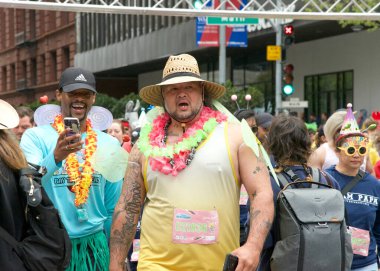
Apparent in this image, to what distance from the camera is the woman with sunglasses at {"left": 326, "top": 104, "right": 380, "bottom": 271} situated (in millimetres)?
5395

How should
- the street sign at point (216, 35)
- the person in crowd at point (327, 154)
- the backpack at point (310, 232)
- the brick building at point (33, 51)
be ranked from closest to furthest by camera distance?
the backpack at point (310, 232) < the person in crowd at point (327, 154) < the street sign at point (216, 35) < the brick building at point (33, 51)

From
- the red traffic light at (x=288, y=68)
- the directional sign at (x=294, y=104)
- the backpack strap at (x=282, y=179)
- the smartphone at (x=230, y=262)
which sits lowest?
the smartphone at (x=230, y=262)

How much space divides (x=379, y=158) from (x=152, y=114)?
470cm

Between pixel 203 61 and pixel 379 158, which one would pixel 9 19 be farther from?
pixel 379 158

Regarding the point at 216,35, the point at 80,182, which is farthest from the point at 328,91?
the point at 80,182

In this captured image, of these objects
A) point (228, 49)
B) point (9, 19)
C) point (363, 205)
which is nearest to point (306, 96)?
point (228, 49)

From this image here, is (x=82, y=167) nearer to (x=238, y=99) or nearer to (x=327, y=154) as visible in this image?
(x=327, y=154)

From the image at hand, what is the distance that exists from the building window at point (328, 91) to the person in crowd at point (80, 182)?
2257 centimetres

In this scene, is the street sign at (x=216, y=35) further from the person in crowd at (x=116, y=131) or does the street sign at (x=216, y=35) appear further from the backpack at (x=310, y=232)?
the backpack at (x=310, y=232)

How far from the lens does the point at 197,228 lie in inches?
162

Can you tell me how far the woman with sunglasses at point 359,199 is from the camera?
539cm

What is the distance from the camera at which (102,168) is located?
5.11 metres

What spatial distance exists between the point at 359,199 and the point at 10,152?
109 inches

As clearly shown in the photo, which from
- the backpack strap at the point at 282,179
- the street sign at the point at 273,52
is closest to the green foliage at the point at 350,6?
the street sign at the point at 273,52
